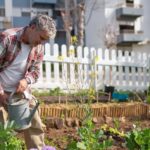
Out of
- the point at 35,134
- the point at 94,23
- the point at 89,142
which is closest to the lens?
the point at 89,142

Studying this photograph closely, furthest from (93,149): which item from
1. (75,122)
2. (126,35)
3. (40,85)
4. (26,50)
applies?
(126,35)

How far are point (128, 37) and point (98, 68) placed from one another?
21953 mm

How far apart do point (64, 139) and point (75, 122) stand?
0.60 m

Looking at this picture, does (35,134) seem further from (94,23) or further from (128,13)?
(94,23)

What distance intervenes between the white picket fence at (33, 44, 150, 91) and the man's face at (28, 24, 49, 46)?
5.80m

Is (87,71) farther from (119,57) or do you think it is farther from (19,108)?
(19,108)

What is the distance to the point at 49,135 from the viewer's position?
4.27 metres

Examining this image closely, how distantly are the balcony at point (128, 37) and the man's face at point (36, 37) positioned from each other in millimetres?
28970

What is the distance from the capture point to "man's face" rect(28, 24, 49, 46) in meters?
2.79

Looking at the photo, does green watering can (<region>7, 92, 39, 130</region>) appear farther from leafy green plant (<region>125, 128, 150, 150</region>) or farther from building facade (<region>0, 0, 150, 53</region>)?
building facade (<region>0, 0, 150, 53</region>)

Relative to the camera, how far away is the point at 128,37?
31.8 meters

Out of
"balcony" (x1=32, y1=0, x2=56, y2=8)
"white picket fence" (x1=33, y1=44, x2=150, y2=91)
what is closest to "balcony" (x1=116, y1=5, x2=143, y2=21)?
"balcony" (x1=32, y1=0, x2=56, y2=8)

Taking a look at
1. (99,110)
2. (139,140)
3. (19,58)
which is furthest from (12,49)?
(99,110)

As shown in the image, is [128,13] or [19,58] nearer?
[19,58]
